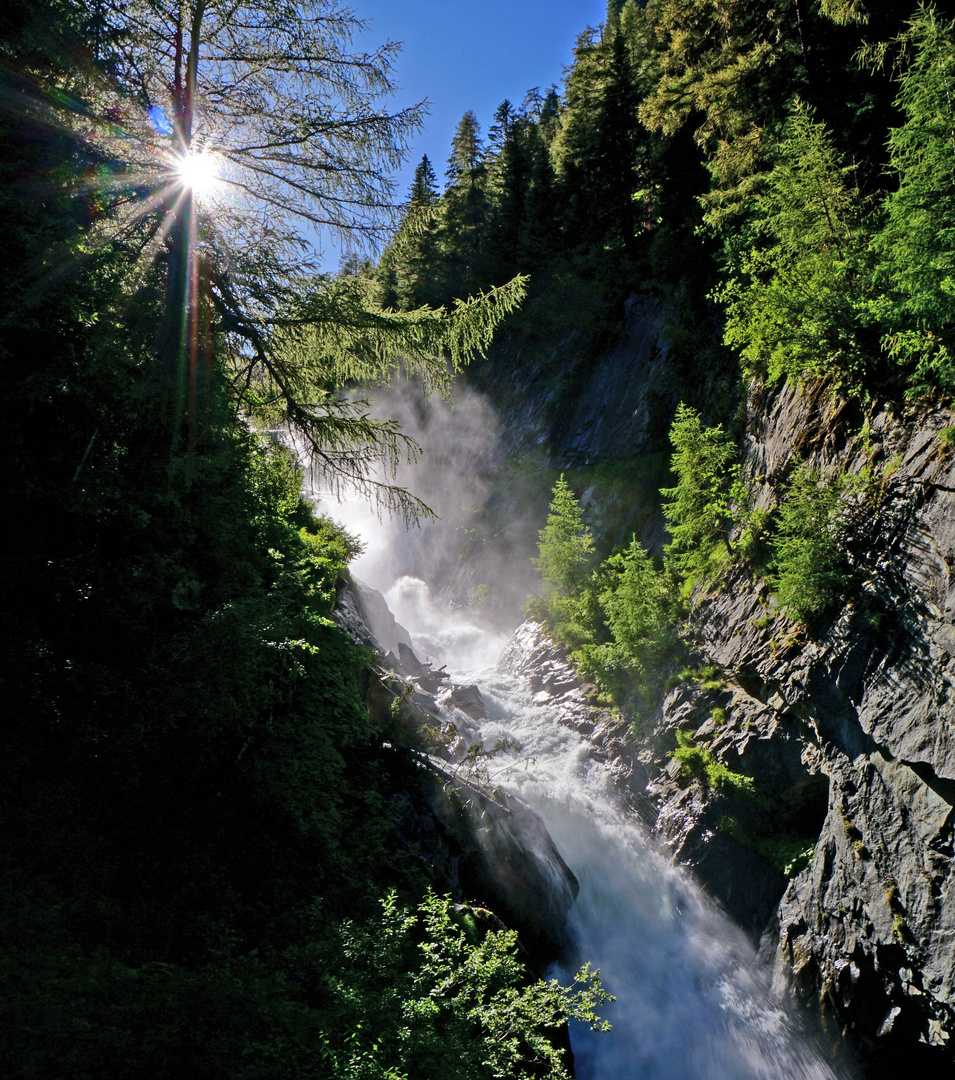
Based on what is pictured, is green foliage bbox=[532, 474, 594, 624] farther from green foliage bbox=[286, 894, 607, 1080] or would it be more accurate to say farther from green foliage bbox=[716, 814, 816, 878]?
green foliage bbox=[286, 894, 607, 1080]

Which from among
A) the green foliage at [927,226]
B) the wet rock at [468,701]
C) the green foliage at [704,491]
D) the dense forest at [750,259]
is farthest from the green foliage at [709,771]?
the green foliage at [927,226]

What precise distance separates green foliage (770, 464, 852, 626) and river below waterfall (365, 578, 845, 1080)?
276 inches

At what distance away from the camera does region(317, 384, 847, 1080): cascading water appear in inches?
364

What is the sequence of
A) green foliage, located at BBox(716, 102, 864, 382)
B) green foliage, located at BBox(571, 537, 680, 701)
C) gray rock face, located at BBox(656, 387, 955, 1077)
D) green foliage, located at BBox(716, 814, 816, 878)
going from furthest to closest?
green foliage, located at BBox(571, 537, 680, 701), green foliage, located at BBox(716, 814, 816, 878), green foliage, located at BBox(716, 102, 864, 382), gray rock face, located at BBox(656, 387, 955, 1077)

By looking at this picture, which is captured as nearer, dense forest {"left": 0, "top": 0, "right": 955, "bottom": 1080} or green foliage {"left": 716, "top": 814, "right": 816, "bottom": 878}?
dense forest {"left": 0, "top": 0, "right": 955, "bottom": 1080}

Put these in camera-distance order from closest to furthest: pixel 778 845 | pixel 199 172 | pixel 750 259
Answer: pixel 199 172 < pixel 778 845 < pixel 750 259

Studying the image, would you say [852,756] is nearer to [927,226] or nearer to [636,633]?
[636,633]

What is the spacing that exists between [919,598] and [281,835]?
922 cm

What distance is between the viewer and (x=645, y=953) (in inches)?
431

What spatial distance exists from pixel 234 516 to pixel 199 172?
3.58 metres

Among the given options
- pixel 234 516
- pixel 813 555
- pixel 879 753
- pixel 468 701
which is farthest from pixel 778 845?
pixel 234 516

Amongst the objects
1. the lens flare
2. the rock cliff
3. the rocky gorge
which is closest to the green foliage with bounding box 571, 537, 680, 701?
the rocky gorge

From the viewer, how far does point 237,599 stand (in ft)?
18.0

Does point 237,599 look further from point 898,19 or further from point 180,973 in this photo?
point 898,19
